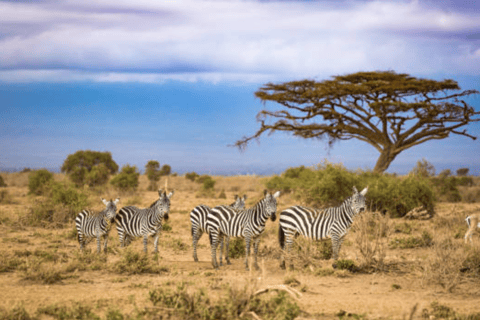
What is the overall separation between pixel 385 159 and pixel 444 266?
70.6 feet

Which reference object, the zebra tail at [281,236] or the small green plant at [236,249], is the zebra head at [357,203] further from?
the small green plant at [236,249]

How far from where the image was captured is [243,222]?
11.4 m

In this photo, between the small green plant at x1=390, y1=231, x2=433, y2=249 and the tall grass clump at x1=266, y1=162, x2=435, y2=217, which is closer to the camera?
the small green plant at x1=390, y1=231, x2=433, y2=249

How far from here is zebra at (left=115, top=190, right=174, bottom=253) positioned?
11938mm

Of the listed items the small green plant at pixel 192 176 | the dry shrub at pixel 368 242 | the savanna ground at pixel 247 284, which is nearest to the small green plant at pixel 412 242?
the savanna ground at pixel 247 284

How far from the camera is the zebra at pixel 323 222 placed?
11163 millimetres

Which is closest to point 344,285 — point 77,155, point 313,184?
point 313,184

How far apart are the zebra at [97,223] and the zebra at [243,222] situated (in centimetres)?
240

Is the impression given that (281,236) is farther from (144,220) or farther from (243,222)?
(144,220)

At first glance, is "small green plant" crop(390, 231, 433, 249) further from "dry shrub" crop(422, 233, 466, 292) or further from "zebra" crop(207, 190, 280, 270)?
"zebra" crop(207, 190, 280, 270)

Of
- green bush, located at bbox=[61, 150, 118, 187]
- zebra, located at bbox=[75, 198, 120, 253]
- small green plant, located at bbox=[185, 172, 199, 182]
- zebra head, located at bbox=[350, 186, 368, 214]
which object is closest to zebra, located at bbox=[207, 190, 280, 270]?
zebra head, located at bbox=[350, 186, 368, 214]

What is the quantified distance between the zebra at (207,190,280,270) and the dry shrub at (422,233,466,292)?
3244 mm

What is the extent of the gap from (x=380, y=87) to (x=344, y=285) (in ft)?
66.7

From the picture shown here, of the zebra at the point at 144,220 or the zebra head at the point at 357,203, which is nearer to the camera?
the zebra head at the point at 357,203
